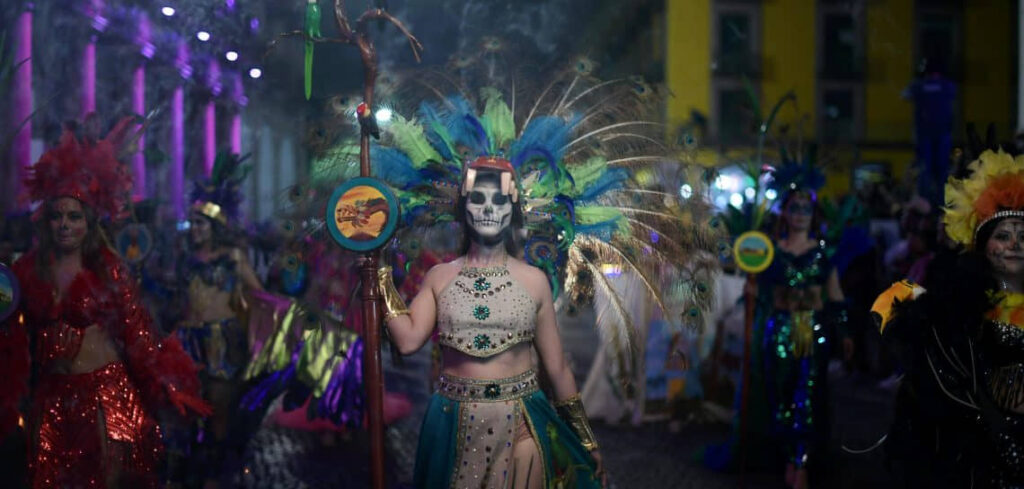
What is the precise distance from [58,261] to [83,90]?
278 centimetres

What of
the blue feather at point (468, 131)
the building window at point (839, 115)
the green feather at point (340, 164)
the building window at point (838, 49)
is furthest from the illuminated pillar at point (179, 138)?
the building window at point (839, 115)

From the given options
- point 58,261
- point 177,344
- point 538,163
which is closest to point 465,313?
point 538,163

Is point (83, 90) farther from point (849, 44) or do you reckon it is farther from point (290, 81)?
point (849, 44)

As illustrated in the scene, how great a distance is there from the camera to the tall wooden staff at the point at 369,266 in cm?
344

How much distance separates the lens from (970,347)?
373 centimetres

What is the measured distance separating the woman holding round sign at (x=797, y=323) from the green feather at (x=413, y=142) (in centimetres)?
261

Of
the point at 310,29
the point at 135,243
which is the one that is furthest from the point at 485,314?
the point at 135,243

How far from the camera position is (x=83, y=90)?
255 inches

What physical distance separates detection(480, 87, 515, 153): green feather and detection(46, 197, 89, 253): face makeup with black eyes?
1.95 metres

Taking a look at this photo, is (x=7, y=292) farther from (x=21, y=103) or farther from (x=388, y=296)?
(x=21, y=103)

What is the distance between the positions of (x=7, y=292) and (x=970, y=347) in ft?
13.4

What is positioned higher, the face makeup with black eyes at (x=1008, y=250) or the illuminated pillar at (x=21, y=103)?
the illuminated pillar at (x=21, y=103)

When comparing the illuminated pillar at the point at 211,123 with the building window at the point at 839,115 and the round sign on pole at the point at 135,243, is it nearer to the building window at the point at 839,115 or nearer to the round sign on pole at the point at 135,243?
the round sign on pole at the point at 135,243

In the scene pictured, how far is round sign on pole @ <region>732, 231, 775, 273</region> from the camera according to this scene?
565 centimetres
